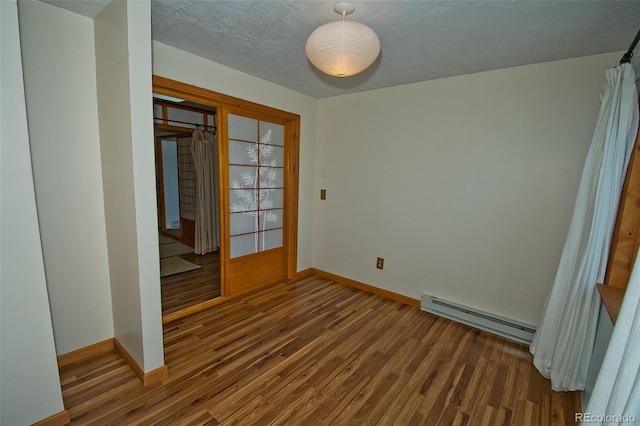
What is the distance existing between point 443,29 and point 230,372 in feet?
8.87

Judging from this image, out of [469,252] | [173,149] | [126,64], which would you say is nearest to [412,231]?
[469,252]

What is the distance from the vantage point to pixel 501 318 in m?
2.46

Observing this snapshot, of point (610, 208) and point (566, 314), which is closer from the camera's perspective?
point (610, 208)

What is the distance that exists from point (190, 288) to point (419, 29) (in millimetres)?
3330

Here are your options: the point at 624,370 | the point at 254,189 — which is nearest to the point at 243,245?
the point at 254,189

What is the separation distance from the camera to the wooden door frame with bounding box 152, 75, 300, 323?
2.31 meters

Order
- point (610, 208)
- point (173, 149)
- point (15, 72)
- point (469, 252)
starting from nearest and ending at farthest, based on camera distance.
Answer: point (15, 72), point (610, 208), point (469, 252), point (173, 149)

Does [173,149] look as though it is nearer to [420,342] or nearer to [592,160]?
[420,342]

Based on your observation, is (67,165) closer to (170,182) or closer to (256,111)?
(256,111)

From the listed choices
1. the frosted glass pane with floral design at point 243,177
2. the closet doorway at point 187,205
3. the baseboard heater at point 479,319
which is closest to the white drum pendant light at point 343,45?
the frosted glass pane with floral design at point 243,177

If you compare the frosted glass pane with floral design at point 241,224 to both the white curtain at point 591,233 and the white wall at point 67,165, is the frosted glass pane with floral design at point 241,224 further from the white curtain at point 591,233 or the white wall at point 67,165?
the white curtain at point 591,233

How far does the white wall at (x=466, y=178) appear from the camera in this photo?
2195 millimetres

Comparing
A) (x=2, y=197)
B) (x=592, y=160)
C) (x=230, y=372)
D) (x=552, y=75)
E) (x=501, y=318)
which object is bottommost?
(x=230, y=372)

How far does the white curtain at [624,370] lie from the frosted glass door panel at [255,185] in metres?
2.81
